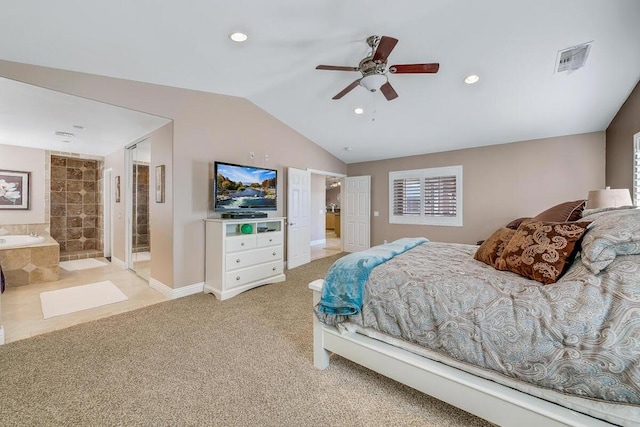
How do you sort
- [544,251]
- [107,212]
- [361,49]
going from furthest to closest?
[107,212]
[361,49]
[544,251]

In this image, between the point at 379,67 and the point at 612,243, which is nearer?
the point at 612,243

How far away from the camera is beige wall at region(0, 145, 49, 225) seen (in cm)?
475

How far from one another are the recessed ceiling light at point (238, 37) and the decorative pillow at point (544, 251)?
2.95 metres

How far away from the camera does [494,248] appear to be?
1.99 m

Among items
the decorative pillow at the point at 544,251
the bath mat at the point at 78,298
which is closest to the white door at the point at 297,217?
the bath mat at the point at 78,298

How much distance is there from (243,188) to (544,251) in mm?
3564

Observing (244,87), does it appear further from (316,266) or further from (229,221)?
(316,266)

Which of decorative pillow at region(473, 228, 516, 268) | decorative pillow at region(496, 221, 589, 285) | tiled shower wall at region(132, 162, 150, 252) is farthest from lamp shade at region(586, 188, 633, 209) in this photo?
tiled shower wall at region(132, 162, 150, 252)

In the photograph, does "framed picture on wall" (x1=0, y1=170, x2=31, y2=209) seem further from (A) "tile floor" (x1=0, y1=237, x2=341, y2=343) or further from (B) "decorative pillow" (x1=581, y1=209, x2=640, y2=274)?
(B) "decorative pillow" (x1=581, y1=209, x2=640, y2=274)

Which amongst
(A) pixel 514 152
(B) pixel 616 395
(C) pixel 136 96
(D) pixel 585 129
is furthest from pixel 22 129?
(D) pixel 585 129

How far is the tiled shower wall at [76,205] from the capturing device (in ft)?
19.0

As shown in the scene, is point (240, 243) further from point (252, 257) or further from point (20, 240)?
point (20, 240)

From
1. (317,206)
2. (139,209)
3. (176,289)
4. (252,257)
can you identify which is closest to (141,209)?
(139,209)

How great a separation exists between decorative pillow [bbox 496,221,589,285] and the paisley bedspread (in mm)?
55
